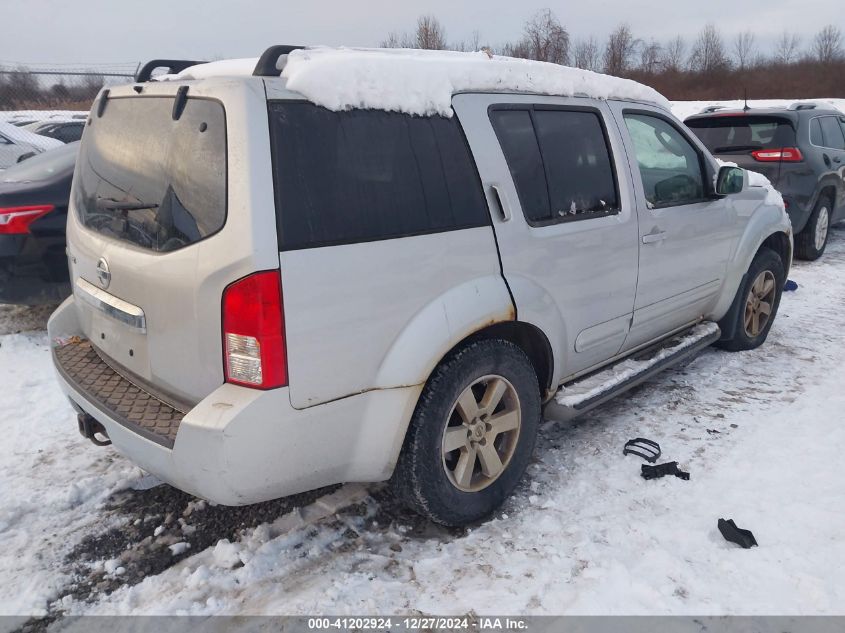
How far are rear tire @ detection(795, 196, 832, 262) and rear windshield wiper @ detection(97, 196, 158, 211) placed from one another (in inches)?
304

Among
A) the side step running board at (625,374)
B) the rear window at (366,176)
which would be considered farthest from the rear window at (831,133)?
the rear window at (366,176)

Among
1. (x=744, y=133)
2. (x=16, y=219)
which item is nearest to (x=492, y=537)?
(x=16, y=219)

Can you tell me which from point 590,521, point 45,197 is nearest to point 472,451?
point 590,521

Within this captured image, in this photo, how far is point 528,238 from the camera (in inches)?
110

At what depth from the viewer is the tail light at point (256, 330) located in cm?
204

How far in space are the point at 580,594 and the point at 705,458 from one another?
1.32 meters

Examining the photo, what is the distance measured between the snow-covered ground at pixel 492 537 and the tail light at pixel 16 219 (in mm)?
1589

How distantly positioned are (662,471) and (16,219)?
460cm

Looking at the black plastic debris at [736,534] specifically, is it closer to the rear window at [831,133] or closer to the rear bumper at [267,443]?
the rear bumper at [267,443]

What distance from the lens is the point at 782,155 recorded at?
735cm

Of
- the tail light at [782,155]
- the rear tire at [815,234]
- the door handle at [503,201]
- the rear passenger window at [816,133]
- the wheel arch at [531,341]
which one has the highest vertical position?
the rear passenger window at [816,133]

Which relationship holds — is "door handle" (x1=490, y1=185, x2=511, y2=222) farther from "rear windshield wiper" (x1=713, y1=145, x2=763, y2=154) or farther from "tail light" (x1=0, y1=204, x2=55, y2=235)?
"rear windshield wiper" (x1=713, y1=145, x2=763, y2=154)

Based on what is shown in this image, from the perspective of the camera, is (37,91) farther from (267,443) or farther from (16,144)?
(267,443)

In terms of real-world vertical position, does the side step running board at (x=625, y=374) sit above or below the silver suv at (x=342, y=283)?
below
